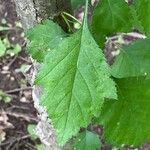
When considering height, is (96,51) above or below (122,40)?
above

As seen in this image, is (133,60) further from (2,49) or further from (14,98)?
(2,49)

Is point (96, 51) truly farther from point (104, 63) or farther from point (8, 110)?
point (8, 110)

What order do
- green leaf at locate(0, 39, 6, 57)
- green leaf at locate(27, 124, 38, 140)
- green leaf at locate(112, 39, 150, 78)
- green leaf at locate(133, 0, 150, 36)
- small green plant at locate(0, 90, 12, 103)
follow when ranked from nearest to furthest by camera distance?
1. green leaf at locate(133, 0, 150, 36)
2. green leaf at locate(112, 39, 150, 78)
3. green leaf at locate(27, 124, 38, 140)
4. small green plant at locate(0, 90, 12, 103)
5. green leaf at locate(0, 39, 6, 57)

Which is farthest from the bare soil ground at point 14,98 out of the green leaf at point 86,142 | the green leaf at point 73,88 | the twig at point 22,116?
the green leaf at point 73,88

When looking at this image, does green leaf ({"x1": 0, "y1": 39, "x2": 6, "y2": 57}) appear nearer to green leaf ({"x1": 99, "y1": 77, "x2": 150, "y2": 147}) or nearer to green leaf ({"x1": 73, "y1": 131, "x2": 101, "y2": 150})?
green leaf ({"x1": 73, "y1": 131, "x2": 101, "y2": 150})

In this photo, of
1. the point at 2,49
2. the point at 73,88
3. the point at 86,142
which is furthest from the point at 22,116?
the point at 73,88

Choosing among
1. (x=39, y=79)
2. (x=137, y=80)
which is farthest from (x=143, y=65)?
(x=39, y=79)

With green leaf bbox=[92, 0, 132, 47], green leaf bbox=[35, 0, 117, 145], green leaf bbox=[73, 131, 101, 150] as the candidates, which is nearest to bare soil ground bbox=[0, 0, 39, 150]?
green leaf bbox=[73, 131, 101, 150]

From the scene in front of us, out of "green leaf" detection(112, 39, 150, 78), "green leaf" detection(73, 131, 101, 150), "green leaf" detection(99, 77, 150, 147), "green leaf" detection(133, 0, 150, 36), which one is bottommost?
"green leaf" detection(73, 131, 101, 150)
